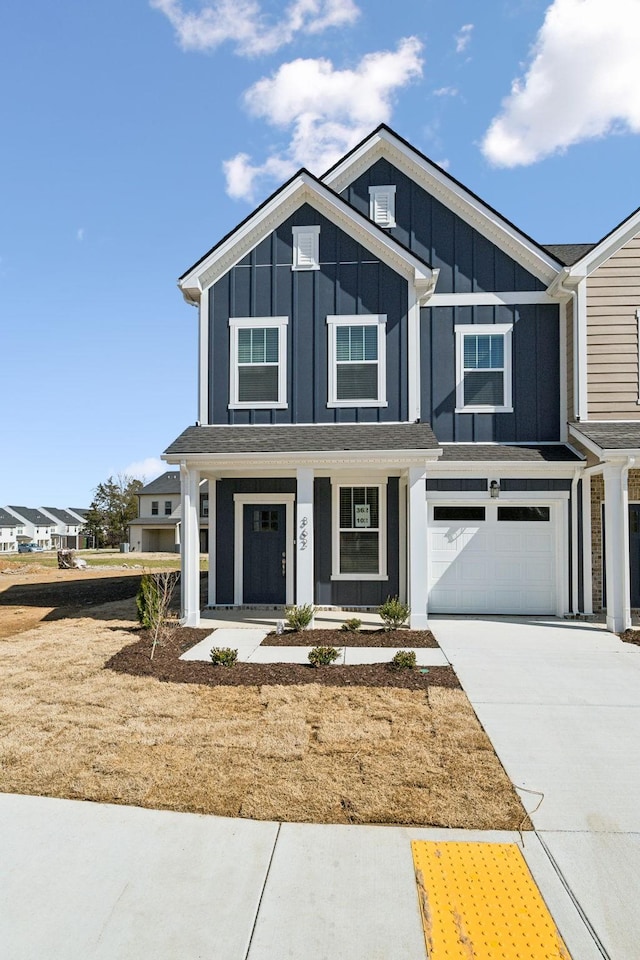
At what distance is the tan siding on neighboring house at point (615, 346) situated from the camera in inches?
464

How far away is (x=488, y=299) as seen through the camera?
41.0ft

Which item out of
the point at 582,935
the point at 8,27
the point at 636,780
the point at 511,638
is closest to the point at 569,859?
the point at 582,935

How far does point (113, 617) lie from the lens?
12.3 meters

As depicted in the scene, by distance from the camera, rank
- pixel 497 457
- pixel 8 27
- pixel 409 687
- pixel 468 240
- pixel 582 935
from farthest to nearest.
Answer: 1. pixel 468 240
2. pixel 497 457
3. pixel 8 27
4. pixel 409 687
5. pixel 582 935

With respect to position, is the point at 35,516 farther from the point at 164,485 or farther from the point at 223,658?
the point at 223,658

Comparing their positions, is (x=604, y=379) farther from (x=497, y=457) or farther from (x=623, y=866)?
(x=623, y=866)

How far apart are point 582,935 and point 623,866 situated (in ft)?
2.55

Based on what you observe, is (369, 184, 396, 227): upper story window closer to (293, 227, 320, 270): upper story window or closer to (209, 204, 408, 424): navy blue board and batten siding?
(209, 204, 408, 424): navy blue board and batten siding

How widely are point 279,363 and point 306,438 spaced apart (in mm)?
1874

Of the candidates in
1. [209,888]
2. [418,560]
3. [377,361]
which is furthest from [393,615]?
[209,888]

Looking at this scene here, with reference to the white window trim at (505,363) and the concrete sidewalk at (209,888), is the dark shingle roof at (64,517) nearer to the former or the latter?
the white window trim at (505,363)

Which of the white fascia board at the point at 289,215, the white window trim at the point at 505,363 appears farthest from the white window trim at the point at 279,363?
the white window trim at the point at 505,363

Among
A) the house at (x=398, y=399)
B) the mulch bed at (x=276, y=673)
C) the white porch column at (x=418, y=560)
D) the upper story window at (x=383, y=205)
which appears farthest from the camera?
the upper story window at (x=383, y=205)

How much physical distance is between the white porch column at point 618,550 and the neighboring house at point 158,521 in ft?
126
